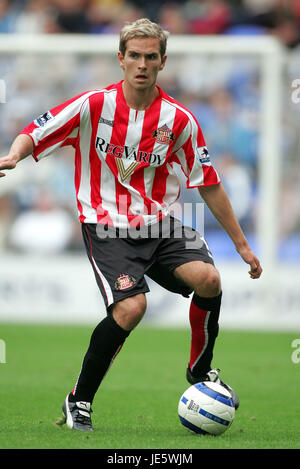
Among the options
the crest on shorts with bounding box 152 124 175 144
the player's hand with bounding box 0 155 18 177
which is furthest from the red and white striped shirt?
the player's hand with bounding box 0 155 18 177

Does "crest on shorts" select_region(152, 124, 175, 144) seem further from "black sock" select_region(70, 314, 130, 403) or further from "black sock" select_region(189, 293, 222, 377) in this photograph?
"black sock" select_region(70, 314, 130, 403)

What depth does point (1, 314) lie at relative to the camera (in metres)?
11.1

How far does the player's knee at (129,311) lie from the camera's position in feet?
15.3

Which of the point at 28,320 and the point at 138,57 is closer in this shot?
the point at 138,57

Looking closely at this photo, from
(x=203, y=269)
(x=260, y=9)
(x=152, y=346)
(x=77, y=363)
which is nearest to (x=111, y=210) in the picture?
(x=203, y=269)

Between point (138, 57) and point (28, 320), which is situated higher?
point (138, 57)

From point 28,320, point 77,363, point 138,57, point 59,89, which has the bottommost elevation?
point 28,320

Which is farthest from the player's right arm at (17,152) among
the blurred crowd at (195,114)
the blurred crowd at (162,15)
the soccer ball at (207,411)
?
the blurred crowd at (162,15)

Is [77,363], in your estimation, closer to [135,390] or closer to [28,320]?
[135,390]

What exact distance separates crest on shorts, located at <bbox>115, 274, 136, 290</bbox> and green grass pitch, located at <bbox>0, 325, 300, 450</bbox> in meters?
0.78

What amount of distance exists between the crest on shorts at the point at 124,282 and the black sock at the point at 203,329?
1.71ft

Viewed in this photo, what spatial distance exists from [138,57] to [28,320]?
6.70m

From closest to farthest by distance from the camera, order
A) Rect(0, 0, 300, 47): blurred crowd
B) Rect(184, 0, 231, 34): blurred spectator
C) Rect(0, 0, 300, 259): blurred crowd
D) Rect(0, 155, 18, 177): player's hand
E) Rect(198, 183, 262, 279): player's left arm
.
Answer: Rect(0, 155, 18, 177): player's hand → Rect(198, 183, 262, 279): player's left arm → Rect(0, 0, 300, 259): blurred crowd → Rect(0, 0, 300, 47): blurred crowd → Rect(184, 0, 231, 34): blurred spectator

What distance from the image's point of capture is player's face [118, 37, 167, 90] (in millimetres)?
4871
